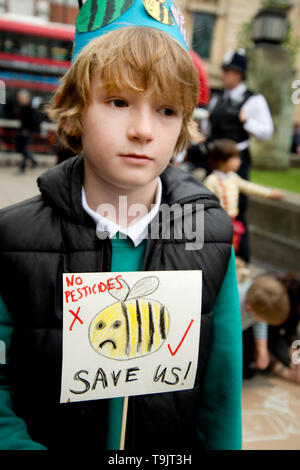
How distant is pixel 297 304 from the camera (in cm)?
280

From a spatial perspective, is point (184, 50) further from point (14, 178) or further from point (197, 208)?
point (14, 178)

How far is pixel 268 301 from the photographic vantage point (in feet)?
8.38

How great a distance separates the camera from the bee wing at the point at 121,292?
3.10 feet

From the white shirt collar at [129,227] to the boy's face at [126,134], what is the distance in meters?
0.11

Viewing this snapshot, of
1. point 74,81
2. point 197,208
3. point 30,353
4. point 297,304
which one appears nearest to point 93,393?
point 30,353

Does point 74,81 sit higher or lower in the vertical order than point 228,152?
higher

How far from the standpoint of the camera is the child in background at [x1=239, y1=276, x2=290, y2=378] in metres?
2.57

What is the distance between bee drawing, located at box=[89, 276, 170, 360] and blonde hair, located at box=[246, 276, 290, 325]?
1700 mm

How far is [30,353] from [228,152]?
275 cm

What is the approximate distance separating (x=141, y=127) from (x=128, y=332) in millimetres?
459

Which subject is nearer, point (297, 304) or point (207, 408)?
point (207, 408)

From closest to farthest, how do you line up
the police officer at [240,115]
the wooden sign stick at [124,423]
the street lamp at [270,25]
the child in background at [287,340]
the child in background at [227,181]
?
the wooden sign stick at [124,423] < the child in background at [287,340] < the child in background at [227,181] < the police officer at [240,115] < the street lamp at [270,25]

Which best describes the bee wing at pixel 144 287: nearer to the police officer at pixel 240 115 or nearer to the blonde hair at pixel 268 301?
the blonde hair at pixel 268 301

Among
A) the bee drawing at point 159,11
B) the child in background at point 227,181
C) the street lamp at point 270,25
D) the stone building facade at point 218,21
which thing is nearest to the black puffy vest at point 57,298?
the bee drawing at point 159,11
